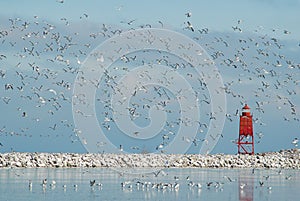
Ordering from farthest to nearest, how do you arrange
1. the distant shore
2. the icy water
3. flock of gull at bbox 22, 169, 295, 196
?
the distant shore
flock of gull at bbox 22, 169, 295, 196
the icy water

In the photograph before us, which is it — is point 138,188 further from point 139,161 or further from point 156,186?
point 139,161

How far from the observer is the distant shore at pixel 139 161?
217 feet

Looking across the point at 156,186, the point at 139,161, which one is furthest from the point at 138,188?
the point at 139,161

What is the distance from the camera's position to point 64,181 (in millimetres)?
47969

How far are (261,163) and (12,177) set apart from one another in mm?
29677

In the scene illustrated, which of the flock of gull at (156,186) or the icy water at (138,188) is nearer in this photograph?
the icy water at (138,188)

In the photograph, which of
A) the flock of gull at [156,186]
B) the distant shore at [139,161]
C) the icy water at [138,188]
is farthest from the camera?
the distant shore at [139,161]

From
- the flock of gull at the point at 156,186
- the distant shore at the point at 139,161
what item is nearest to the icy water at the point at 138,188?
the flock of gull at the point at 156,186

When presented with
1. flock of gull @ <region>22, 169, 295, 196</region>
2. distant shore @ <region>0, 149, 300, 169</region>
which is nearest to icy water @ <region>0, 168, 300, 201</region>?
flock of gull @ <region>22, 169, 295, 196</region>

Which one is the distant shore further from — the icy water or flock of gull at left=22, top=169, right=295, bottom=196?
flock of gull at left=22, top=169, right=295, bottom=196

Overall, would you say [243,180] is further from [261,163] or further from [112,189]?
[261,163]

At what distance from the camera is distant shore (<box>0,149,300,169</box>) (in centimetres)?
6612

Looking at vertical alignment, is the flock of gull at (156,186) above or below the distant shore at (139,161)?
below

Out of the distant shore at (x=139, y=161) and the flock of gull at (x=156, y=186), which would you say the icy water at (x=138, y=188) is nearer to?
the flock of gull at (x=156, y=186)
